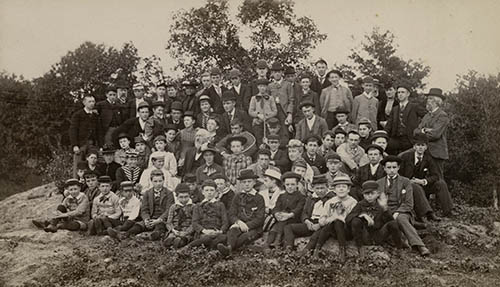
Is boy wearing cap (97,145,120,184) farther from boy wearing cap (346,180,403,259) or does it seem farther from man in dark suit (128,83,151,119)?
boy wearing cap (346,180,403,259)

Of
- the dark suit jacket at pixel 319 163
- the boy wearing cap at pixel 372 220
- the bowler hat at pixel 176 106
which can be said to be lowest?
the boy wearing cap at pixel 372 220

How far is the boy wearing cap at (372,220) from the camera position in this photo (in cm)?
773

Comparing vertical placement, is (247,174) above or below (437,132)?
below

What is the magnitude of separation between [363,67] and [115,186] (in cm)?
1300

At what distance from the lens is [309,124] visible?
9.68m

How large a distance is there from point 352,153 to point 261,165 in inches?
59.9

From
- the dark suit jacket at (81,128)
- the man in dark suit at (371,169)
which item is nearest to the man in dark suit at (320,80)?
the man in dark suit at (371,169)

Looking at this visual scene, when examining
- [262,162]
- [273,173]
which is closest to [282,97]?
[262,162]

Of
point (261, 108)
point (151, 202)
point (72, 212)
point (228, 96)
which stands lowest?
point (72, 212)

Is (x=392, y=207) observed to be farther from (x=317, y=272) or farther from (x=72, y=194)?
(x=72, y=194)

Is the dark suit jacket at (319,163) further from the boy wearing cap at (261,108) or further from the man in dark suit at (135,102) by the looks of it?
the man in dark suit at (135,102)

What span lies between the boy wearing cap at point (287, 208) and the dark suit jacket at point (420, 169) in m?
1.99

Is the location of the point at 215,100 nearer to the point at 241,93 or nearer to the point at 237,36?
the point at 241,93

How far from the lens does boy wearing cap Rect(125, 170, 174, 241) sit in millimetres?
8766
